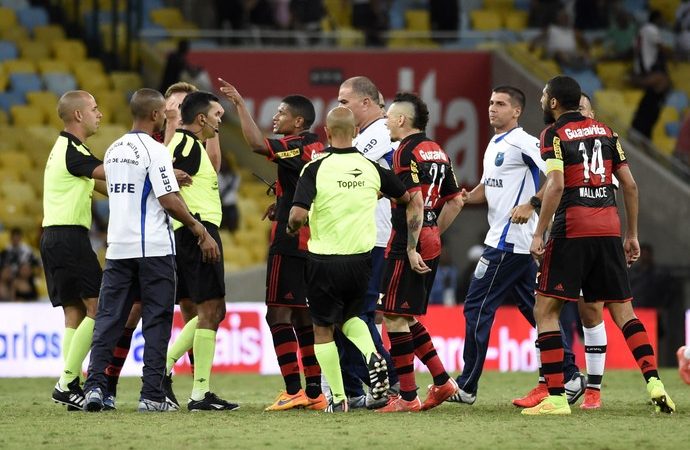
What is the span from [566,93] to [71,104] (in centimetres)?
379

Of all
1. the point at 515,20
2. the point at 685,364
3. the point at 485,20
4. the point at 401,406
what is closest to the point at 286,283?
the point at 401,406

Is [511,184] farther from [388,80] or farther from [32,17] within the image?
[32,17]

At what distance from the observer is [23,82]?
22.0m

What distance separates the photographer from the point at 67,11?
23.6m

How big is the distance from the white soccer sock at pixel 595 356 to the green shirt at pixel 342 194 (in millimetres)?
1928

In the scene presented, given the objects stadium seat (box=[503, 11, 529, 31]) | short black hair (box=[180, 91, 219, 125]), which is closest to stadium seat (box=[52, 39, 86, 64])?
stadium seat (box=[503, 11, 529, 31])

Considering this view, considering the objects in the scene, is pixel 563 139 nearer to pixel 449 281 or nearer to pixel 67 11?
pixel 449 281

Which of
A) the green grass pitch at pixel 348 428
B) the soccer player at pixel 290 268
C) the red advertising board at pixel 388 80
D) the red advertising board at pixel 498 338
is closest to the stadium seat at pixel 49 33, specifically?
the red advertising board at pixel 388 80

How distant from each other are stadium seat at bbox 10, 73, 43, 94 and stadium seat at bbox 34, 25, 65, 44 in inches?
46.0

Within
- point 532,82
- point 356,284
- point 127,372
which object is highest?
point 532,82

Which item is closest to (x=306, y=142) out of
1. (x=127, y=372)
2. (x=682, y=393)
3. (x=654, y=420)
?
(x=654, y=420)

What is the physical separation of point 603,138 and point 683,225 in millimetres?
11169

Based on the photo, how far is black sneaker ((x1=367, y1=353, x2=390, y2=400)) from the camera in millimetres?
10273

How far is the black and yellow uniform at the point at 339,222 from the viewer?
33.9 ft
